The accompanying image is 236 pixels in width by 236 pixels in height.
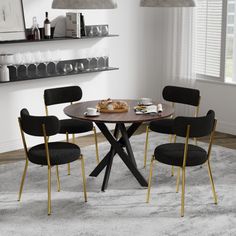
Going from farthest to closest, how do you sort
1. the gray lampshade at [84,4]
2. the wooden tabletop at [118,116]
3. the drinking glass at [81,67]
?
the drinking glass at [81,67] → the wooden tabletop at [118,116] → the gray lampshade at [84,4]

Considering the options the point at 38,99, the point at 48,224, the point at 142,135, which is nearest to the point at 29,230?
the point at 48,224

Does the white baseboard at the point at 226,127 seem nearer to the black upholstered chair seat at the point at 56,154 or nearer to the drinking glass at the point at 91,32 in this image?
the drinking glass at the point at 91,32

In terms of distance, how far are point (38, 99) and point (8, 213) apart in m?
2.36

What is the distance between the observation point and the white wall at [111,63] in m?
6.48

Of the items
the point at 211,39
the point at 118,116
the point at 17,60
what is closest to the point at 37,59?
the point at 17,60

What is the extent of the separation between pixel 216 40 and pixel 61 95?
2.56 metres

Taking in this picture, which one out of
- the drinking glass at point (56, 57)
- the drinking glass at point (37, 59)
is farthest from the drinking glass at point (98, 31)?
the drinking glass at point (37, 59)

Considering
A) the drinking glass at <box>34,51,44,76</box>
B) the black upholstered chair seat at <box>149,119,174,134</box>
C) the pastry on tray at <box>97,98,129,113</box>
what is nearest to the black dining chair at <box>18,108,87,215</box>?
the pastry on tray at <box>97,98,129,113</box>

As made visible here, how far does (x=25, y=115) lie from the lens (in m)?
4.51

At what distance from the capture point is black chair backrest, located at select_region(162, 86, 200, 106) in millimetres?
5871

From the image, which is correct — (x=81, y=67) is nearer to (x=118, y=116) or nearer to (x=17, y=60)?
(x=17, y=60)

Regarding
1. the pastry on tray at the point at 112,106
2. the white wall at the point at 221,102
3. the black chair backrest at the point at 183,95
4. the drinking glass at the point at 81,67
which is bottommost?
the white wall at the point at 221,102

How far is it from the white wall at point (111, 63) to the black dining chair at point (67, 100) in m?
0.82

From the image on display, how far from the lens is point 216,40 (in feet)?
23.9
